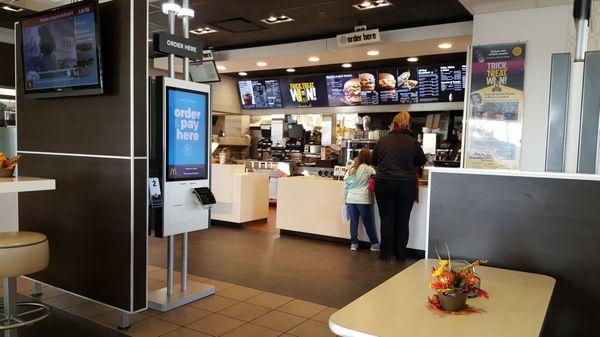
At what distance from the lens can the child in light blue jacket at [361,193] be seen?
6.01 m

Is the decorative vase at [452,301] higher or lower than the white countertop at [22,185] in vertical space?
lower

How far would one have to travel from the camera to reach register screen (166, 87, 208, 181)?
385cm

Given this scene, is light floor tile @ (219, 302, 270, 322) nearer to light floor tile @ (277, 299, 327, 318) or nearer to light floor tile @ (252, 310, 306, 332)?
light floor tile @ (252, 310, 306, 332)

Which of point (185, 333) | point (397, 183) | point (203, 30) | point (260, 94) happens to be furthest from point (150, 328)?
point (260, 94)

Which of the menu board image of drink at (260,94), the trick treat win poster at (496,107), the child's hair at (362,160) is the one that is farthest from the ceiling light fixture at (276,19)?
the menu board image of drink at (260,94)

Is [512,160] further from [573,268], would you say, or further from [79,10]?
[79,10]

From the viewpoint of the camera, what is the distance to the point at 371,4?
5609mm

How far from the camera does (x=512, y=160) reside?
504 centimetres

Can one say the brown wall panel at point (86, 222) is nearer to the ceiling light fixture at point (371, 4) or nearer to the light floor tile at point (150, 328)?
the light floor tile at point (150, 328)

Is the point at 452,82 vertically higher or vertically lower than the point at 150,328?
higher

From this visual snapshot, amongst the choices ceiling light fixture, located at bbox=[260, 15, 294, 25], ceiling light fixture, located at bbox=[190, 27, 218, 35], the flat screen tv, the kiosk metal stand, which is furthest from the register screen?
ceiling light fixture, located at bbox=[190, 27, 218, 35]

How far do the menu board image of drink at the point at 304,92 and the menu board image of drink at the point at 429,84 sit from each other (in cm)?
208

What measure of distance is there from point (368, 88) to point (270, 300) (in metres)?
5.84

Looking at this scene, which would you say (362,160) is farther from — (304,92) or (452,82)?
(304,92)
